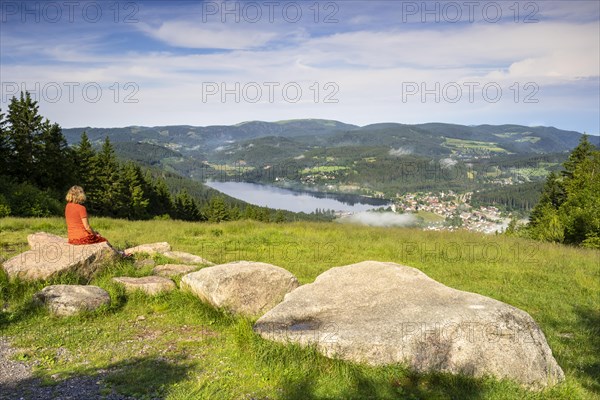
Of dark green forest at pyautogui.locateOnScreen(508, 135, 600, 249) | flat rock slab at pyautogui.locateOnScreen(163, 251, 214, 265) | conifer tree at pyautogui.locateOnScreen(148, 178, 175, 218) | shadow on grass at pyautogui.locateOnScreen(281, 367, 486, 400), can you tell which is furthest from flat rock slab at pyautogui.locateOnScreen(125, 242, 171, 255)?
conifer tree at pyautogui.locateOnScreen(148, 178, 175, 218)

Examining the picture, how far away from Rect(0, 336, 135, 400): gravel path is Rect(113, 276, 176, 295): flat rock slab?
3.51m

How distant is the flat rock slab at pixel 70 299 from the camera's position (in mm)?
8648

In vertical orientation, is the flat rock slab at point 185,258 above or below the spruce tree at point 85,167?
below

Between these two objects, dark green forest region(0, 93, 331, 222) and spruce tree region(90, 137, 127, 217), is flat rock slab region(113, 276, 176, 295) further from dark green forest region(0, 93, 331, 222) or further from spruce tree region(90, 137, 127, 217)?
spruce tree region(90, 137, 127, 217)

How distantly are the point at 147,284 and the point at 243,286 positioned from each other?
111 inches

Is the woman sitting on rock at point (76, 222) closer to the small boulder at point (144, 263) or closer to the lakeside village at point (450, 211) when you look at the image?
the small boulder at point (144, 263)

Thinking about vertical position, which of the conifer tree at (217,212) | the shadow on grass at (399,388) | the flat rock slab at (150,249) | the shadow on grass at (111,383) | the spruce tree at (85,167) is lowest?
the conifer tree at (217,212)

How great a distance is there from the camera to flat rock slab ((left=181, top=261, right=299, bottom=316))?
9039mm

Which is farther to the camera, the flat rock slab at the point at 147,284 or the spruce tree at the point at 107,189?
the spruce tree at the point at 107,189

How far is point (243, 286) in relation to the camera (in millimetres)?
9242

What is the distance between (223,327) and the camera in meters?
8.34

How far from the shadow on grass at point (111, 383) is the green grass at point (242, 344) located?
0.10ft

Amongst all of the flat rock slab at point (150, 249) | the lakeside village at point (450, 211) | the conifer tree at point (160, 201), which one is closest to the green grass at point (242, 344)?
the flat rock slab at point (150, 249)

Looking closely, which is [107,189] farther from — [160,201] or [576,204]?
[576,204]
